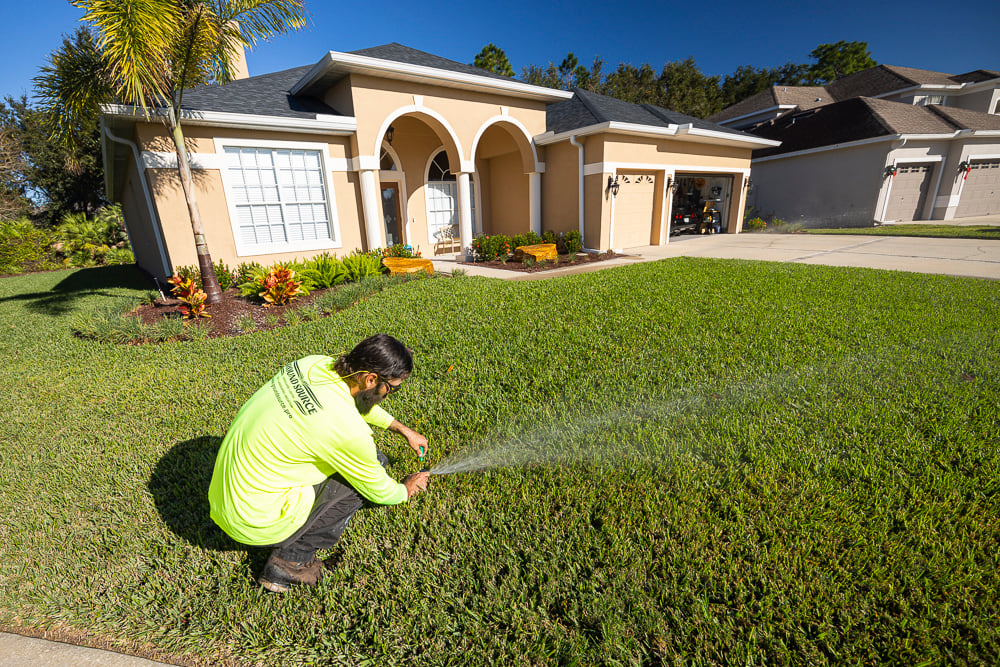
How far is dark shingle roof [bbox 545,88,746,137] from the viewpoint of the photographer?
13.4 m

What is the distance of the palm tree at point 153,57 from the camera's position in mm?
6461

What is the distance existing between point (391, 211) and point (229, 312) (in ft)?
26.0

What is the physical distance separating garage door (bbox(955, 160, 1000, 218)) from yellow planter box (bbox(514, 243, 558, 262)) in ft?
73.6

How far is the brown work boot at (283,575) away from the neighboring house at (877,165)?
25.2 meters

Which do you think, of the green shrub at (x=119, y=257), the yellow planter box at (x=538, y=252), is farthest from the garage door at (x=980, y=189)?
the green shrub at (x=119, y=257)

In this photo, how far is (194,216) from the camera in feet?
27.1

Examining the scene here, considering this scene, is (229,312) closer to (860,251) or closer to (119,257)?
(860,251)

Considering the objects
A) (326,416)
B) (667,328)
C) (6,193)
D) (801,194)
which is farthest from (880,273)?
(6,193)

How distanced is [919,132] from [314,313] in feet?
84.3

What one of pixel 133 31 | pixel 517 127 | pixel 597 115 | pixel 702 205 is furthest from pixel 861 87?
pixel 133 31

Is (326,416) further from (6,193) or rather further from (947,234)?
(6,193)

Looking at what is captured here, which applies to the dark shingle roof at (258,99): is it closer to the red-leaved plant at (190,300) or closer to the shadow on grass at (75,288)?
the red-leaved plant at (190,300)

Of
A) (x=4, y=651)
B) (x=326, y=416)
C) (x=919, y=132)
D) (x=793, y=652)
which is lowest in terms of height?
(x=4, y=651)

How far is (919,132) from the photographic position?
60.8 feet
